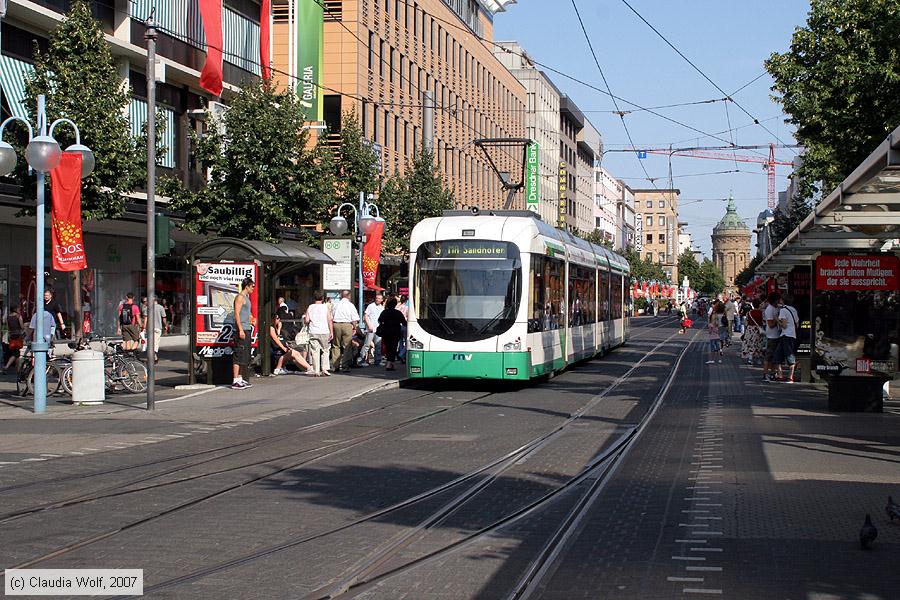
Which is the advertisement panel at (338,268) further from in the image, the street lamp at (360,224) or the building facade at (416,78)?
the building facade at (416,78)

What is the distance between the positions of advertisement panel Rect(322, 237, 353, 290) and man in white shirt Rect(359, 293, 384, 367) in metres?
1.00

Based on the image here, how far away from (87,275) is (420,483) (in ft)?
85.6

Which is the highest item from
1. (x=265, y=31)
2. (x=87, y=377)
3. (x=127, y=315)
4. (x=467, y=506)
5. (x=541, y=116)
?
(x=541, y=116)

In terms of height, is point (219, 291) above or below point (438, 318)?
above

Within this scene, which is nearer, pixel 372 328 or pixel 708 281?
pixel 372 328

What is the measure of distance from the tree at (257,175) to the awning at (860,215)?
1176cm

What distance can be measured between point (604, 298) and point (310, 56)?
56.7ft

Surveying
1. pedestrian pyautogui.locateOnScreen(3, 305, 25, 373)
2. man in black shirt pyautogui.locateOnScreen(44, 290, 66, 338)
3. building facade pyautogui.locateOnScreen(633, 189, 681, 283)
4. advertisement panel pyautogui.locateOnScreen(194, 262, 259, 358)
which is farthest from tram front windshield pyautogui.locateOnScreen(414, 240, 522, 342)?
building facade pyautogui.locateOnScreen(633, 189, 681, 283)

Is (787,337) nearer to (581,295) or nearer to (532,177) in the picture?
(581,295)

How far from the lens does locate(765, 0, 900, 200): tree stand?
2419cm

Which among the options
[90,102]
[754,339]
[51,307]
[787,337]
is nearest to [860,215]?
[787,337]

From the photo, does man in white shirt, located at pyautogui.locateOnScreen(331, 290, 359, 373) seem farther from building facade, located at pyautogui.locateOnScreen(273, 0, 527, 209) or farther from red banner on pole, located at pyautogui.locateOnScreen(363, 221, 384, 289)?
building facade, located at pyautogui.locateOnScreen(273, 0, 527, 209)

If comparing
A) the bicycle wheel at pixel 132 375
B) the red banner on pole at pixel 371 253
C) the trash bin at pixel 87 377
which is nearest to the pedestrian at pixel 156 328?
the bicycle wheel at pixel 132 375

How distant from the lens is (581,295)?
1130 inches
